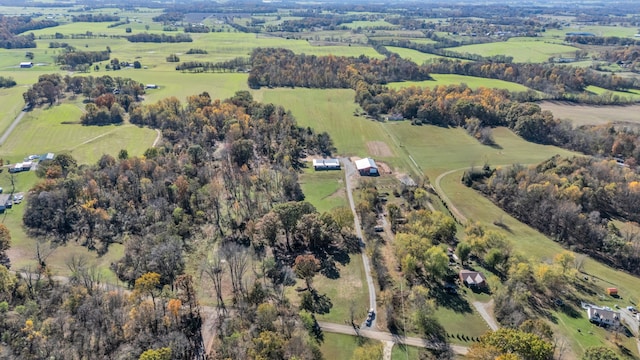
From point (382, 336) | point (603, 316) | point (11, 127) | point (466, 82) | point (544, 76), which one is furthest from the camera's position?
point (466, 82)

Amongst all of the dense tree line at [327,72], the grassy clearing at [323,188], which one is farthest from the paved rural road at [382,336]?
the dense tree line at [327,72]

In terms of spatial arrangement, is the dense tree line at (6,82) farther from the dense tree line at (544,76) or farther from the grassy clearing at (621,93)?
the grassy clearing at (621,93)

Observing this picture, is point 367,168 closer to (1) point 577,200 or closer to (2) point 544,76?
(1) point 577,200

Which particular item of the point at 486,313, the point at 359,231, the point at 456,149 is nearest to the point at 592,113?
the point at 456,149

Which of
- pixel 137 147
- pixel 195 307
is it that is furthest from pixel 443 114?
pixel 195 307

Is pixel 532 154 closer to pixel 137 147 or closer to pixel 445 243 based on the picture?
pixel 445 243

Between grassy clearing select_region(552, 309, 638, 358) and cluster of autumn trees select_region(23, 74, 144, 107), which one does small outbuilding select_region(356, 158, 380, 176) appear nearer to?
grassy clearing select_region(552, 309, 638, 358)
